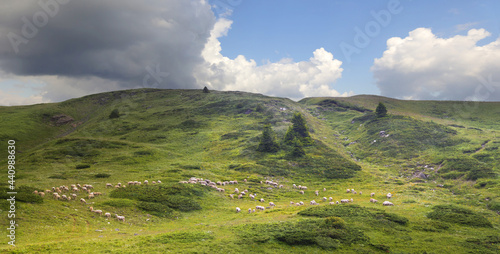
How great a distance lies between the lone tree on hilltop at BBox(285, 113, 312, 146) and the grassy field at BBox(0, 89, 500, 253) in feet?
10.2

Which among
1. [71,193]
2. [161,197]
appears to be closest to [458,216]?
[161,197]

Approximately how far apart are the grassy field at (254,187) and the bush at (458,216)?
6.9 inches

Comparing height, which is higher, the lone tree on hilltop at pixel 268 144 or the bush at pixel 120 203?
the lone tree on hilltop at pixel 268 144

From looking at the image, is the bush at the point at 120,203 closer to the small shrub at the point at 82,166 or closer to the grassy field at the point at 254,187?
the grassy field at the point at 254,187

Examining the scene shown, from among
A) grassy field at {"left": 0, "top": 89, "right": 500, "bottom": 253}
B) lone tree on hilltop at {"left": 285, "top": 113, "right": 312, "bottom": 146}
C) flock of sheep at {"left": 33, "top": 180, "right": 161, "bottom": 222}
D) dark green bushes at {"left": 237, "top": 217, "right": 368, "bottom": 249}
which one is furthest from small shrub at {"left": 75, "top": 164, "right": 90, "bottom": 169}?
lone tree on hilltop at {"left": 285, "top": 113, "right": 312, "bottom": 146}

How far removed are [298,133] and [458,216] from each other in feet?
148

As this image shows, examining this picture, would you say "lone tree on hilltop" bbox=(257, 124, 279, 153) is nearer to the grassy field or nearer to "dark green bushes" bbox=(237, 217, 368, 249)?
the grassy field

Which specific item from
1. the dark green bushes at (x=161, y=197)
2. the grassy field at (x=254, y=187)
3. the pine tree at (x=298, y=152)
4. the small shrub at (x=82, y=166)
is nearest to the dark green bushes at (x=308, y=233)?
the grassy field at (x=254, y=187)

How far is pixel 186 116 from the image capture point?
114688mm

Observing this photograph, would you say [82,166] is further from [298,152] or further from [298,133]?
[298,133]

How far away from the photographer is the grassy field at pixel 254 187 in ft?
59.9

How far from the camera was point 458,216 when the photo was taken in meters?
24.2

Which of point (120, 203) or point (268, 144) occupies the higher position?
point (268, 144)

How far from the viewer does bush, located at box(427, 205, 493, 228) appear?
2301cm
